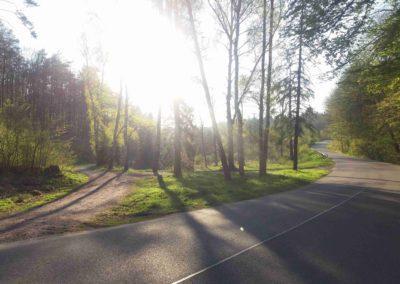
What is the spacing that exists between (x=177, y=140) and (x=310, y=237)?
41.8 feet

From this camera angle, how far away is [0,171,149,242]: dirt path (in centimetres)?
815

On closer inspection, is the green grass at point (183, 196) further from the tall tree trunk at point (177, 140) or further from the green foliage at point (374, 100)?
the green foliage at point (374, 100)

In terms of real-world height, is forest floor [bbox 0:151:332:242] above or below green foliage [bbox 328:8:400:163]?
below

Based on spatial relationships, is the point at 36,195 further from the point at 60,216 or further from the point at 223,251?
the point at 223,251

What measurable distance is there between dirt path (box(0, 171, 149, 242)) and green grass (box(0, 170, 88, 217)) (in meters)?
0.59

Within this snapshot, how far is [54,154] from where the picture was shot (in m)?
18.9

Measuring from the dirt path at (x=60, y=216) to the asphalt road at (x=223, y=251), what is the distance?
0.90 metres

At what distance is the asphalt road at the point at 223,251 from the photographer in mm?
5457

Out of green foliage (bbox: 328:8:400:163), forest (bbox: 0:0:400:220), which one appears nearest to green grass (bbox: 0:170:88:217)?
forest (bbox: 0:0:400:220)

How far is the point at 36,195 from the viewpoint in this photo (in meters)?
14.3

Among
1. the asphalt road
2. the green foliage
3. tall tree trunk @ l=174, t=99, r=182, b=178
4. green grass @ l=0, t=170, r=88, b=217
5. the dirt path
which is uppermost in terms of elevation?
the green foliage

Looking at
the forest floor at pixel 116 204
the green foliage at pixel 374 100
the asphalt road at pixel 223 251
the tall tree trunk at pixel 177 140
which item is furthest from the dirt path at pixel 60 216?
the green foliage at pixel 374 100

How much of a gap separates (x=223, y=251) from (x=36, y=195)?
10807mm

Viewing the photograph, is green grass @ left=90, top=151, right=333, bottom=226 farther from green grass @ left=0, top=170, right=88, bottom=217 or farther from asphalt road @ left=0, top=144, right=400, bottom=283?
green grass @ left=0, top=170, right=88, bottom=217
